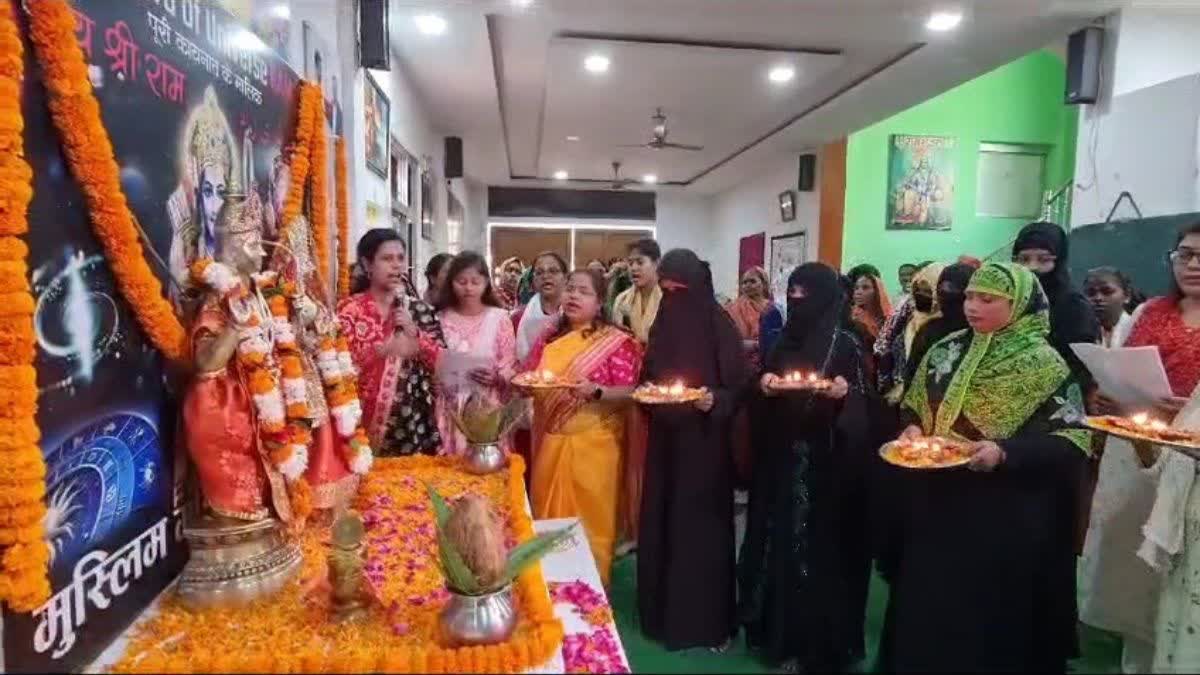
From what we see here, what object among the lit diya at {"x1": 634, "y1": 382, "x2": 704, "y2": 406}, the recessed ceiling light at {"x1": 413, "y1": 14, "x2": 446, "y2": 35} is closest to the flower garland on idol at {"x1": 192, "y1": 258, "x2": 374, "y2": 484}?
the lit diya at {"x1": 634, "y1": 382, "x2": 704, "y2": 406}

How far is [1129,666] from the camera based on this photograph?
49.0 inches

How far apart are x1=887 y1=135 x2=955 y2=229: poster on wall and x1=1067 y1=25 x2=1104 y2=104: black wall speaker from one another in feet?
10.4

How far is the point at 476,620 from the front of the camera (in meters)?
1.08

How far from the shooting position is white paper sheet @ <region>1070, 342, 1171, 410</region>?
5.76 ft

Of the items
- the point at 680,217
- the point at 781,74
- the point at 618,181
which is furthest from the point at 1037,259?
the point at 680,217

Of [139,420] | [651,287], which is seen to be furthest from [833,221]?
[139,420]

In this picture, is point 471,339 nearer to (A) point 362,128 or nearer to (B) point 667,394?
(B) point 667,394

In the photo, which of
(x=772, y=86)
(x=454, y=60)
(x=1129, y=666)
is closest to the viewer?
(x=1129, y=666)

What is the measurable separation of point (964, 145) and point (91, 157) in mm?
7917

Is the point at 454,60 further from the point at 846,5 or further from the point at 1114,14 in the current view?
the point at 1114,14

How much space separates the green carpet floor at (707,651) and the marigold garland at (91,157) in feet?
3.51

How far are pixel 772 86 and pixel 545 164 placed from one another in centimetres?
499

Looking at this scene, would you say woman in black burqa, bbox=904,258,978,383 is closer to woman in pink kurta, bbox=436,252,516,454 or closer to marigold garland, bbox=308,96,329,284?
woman in pink kurta, bbox=436,252,516,454

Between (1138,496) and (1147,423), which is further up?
(1147,423)
